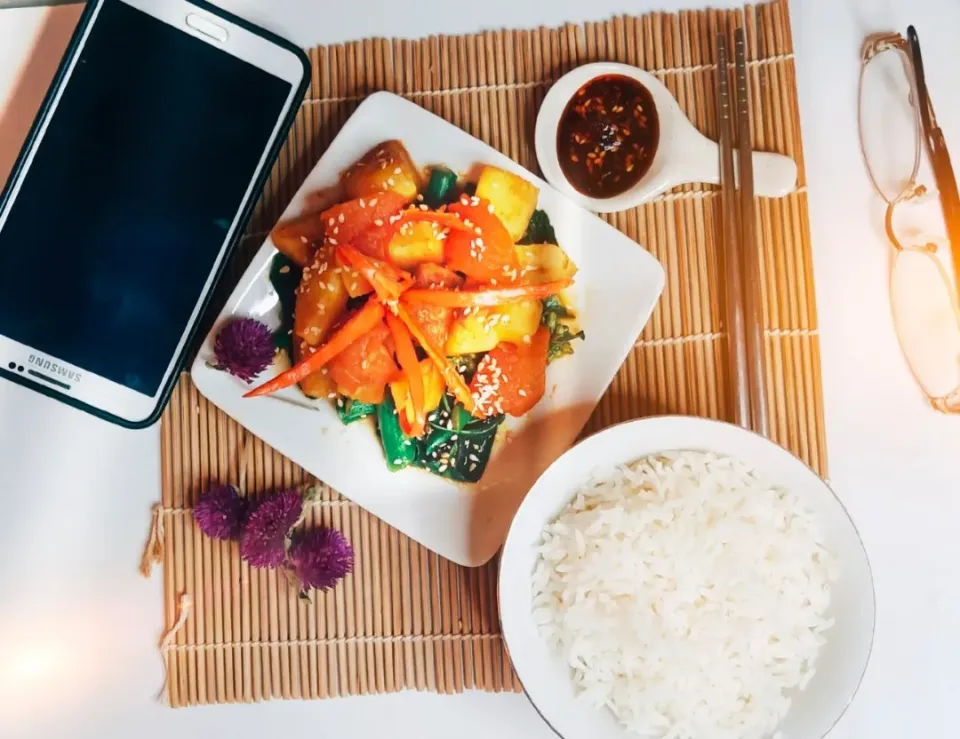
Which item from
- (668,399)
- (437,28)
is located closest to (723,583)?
(668,399)

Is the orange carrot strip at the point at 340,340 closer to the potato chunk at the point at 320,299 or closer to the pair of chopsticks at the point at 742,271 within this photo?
the potato chunk at the point at 320,299

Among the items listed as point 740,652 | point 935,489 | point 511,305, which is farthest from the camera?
point 935,489

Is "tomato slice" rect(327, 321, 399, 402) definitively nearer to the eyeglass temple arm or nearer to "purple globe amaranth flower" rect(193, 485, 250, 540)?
"purple globe amaranth flower" rect(193, 485, 250, 540)

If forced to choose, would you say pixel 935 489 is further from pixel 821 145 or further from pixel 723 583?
pixel 821 145

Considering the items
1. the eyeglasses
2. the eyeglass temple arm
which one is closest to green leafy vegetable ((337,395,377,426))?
the eyeglasses

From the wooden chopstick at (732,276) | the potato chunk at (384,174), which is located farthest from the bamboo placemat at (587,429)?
the potato chunk at (384,174)
